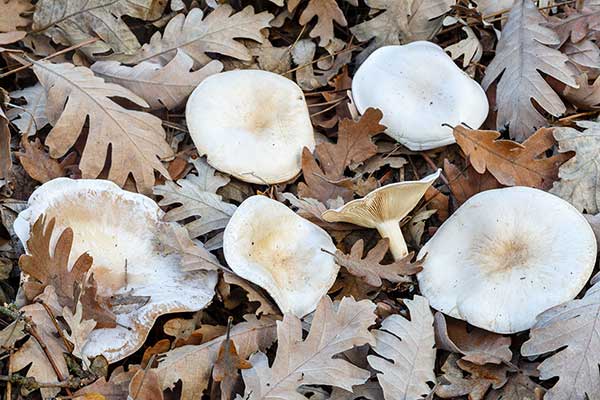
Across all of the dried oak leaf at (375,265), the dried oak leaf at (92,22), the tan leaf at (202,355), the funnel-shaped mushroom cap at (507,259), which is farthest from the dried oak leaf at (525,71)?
the dried oak leaf at (92,22)

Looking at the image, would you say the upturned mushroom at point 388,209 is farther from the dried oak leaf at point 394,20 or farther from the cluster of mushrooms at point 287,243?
the dried oak leaf at point 394,20

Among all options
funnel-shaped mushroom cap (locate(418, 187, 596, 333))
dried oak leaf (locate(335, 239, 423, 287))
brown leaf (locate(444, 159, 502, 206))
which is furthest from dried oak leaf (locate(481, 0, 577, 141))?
dried oak leaf (locate(335, 239, 423, 287))

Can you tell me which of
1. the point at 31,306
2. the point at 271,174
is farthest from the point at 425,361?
the point at 31,306

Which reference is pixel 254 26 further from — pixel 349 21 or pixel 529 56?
pixel 529 56

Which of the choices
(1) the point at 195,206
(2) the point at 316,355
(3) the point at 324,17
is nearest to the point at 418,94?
(3) the point at 324,17

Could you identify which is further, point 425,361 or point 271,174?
point 271,174

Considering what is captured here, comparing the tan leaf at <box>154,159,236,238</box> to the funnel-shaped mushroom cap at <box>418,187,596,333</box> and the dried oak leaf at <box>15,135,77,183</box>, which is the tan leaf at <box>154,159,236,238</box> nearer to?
the dried oak leaf at <box>15,135,77,183</box>

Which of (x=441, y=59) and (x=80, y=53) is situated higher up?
(x=80, y=53)
